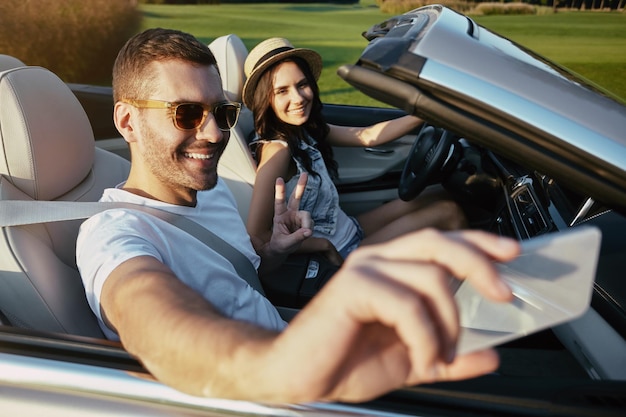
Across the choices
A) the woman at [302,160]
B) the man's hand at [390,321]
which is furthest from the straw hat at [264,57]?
the man's hand at [390,321]

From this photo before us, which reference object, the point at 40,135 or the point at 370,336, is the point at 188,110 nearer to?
the point at 40,135

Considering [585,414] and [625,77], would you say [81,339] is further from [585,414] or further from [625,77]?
[625,77]

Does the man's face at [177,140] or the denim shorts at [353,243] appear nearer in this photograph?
the man's face at [177,140]

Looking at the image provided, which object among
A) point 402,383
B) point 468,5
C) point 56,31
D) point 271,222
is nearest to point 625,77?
point 468,5

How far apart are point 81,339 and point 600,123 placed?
1.12m

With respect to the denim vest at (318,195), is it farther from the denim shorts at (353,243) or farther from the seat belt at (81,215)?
the seat belt at (81,215)

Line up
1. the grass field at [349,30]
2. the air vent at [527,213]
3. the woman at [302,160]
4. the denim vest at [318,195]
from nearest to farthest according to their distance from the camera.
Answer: the air vent at [527,213], the woman at [302,160], the denim vest at [318,195], the grass field at [349,30]

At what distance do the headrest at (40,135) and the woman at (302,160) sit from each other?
826 millimetres

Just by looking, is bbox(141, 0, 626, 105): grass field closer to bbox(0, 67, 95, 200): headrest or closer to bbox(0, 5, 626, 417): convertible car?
bbox(0, 67, 95, 200): headrest

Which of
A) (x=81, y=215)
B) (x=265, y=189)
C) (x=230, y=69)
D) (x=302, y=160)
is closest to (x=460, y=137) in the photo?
(x=81, y=215)

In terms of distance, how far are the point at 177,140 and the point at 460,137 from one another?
2.52 feet

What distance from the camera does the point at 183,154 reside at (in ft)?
5.51

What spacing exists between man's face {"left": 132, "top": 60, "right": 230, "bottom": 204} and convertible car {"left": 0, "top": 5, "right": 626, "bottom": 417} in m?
0.29

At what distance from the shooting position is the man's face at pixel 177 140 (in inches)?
64.5
